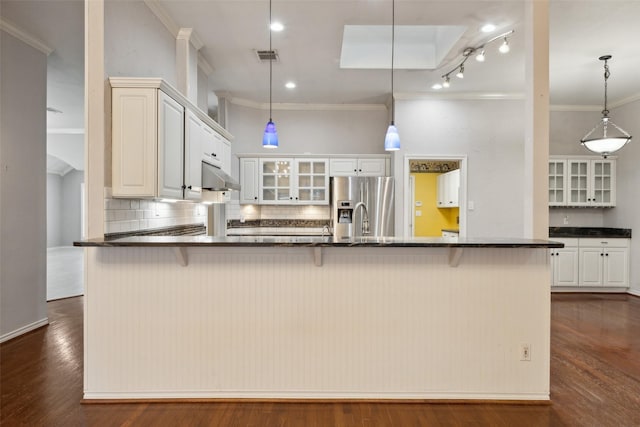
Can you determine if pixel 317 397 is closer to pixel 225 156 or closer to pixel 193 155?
pixel 193 155

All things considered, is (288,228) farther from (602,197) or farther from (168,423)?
(602,197)

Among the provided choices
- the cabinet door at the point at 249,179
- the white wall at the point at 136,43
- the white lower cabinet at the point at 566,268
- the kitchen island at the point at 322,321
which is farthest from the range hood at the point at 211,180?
the white lower cabinet at the point at 566,268

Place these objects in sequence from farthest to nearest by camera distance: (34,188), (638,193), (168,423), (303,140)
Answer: (303,140), (638,193), (34,188), (168,423)

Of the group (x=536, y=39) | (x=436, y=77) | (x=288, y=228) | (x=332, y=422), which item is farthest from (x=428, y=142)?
(x=332, y=422)

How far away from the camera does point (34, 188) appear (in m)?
3.87

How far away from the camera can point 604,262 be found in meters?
5.61

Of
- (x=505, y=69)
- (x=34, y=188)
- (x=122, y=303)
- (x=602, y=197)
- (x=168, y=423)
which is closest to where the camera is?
(x=168, y=423)

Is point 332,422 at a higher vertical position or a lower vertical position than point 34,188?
lower

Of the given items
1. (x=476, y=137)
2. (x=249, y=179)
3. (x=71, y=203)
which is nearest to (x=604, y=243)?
(x=476, y=137)

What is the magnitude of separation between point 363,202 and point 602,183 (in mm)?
3970

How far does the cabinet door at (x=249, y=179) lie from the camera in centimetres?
589

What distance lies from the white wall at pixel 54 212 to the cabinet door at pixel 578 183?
13919 millimetres

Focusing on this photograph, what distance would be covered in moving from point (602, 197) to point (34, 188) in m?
7.92

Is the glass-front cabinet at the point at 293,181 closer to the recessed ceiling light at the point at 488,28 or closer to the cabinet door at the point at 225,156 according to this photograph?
the cabinet door at the point at 225,156
